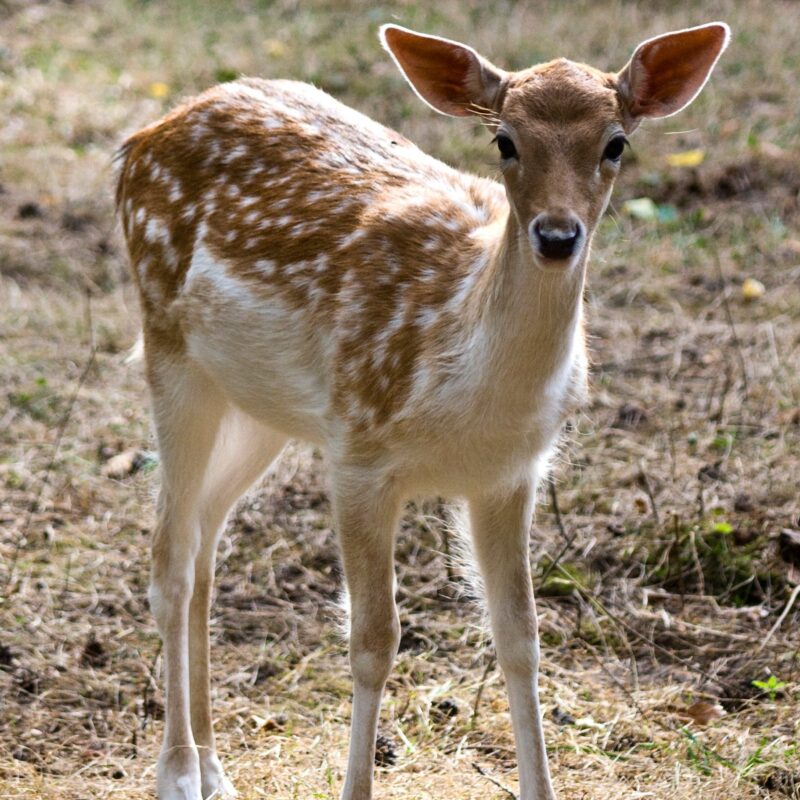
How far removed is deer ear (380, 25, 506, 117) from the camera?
377cm

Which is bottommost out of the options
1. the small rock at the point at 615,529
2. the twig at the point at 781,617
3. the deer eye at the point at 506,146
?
the small rock at the point at 615,529

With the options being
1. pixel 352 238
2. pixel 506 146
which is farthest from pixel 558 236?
pixel 352 238

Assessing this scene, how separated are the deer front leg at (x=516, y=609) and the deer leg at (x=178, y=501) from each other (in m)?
0.97

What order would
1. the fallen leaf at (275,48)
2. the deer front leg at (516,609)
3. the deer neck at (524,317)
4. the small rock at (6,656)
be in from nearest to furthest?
the deer neck at (524,317) < the deer front leg at (516,609) < the small rock at (6,656) < the fallen leaf at (275,48)

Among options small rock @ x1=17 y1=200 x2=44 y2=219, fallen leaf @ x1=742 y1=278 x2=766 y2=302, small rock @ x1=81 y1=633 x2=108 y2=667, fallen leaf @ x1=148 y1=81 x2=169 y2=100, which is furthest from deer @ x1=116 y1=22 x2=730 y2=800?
fallen leaf @ x1=148 y1=81 x2=169 y2=100

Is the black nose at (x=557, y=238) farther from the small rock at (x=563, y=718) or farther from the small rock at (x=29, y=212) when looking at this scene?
the small rock at (x=29, y=212)

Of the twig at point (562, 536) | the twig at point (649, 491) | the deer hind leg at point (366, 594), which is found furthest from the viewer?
the twig at point (649, 491)

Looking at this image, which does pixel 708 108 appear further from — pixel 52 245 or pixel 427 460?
pixel 427 460

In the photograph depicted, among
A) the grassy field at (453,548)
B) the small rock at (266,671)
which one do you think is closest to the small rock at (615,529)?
the grassy field at (453,548)

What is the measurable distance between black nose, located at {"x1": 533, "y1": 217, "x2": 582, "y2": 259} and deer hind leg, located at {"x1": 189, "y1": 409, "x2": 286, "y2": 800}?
5.56 feet

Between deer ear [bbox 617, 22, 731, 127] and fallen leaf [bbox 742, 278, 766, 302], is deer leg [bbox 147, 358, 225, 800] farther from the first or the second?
fallen leaf [bbox 742, 278, 766, 302]

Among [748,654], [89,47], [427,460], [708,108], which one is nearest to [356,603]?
[427,460]

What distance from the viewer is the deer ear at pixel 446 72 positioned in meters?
3.77

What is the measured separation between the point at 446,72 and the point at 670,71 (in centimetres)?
61
